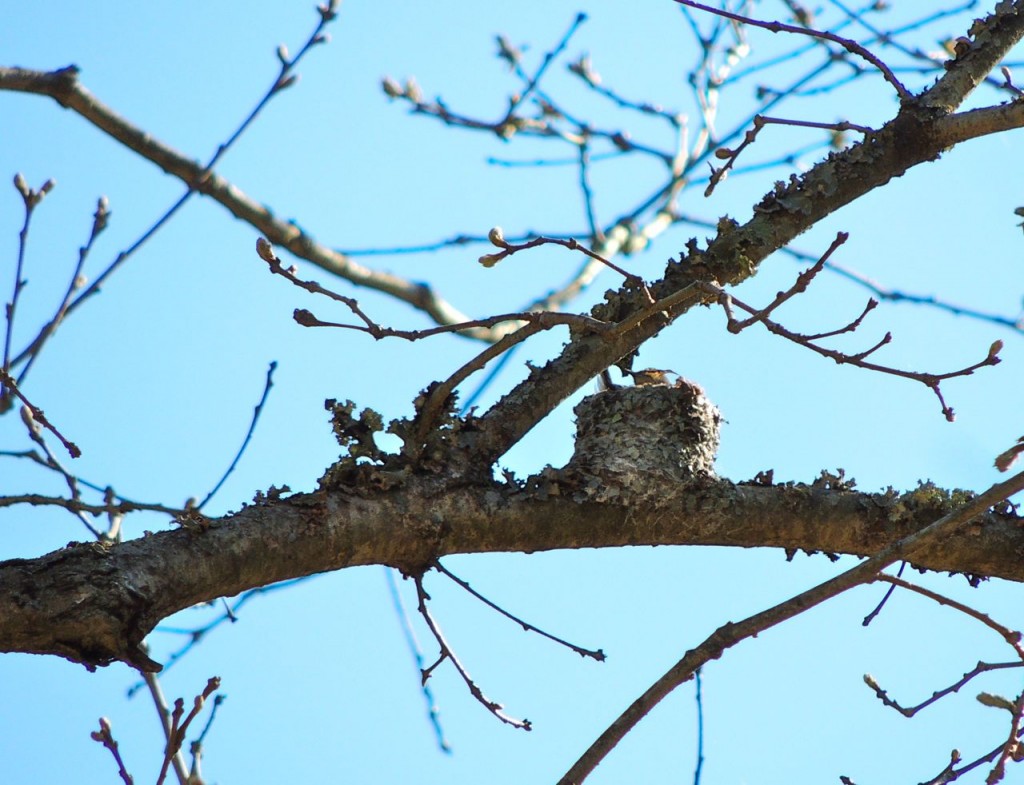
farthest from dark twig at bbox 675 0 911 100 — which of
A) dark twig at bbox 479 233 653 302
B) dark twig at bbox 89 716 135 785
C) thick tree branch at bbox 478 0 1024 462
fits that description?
dark twig at bbox 89 716 135 785

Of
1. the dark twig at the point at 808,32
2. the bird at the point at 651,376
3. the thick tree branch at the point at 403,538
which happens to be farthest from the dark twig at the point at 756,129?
the bird at the point at 651,376

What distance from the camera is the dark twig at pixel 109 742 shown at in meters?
1.70

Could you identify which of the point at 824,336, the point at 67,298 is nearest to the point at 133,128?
the point at 67,298

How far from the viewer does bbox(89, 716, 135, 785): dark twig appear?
1699 mm

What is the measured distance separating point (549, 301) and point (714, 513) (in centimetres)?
202

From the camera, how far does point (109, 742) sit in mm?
1911

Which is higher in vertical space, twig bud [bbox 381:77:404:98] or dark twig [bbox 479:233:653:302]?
twig bud [bbox 381:77:404:98]

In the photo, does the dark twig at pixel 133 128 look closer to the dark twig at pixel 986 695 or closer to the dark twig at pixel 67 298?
the dark twig at pixel 67 298

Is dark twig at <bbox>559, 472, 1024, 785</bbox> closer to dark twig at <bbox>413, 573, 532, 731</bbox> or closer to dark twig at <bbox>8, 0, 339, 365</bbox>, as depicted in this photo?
dark twig at <bbox>413, 573, 532, 731</bbox>

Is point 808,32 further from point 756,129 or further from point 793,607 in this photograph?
point 793,607

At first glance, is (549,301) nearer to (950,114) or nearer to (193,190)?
(193,190)

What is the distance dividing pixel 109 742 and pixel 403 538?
0.60 metres

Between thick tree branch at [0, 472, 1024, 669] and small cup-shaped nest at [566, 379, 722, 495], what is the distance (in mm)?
56

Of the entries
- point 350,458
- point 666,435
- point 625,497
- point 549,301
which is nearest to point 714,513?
point 625,497
